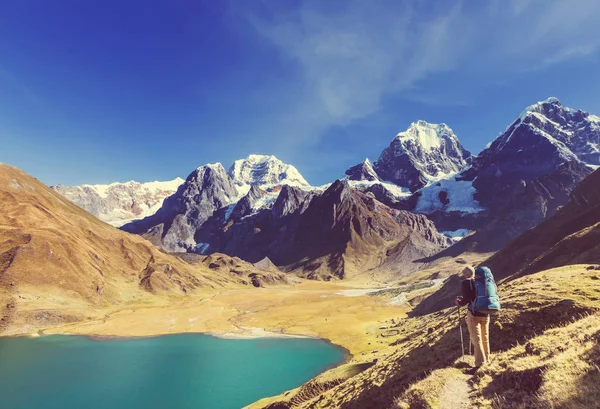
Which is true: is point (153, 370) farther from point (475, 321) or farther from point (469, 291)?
point (469, 291)

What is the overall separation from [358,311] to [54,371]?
8993cm

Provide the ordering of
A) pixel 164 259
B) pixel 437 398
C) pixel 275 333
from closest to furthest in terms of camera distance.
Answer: pixel 437 398, pixel 275 333, pixel 164 259

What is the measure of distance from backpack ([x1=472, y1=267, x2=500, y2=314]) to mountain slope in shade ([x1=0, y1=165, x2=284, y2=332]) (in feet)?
386

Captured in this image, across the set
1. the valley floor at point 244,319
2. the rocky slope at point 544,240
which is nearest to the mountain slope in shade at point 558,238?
the rocky slope at point 544,240

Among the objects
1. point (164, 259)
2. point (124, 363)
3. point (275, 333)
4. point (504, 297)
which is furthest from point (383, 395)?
point (164, 259)

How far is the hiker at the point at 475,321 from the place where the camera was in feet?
46.0

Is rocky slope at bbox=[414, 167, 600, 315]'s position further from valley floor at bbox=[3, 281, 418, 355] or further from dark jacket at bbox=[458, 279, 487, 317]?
dark jacket at bbox=[458, 279, 487, 317]

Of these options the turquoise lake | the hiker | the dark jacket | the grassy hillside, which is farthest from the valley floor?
the dark jacket

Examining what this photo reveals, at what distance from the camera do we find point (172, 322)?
355 feet

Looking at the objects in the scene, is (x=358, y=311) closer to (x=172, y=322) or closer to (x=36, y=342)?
(x=172, y=322)

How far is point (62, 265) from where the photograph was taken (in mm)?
125875

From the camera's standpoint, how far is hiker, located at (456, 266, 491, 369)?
1402 cm

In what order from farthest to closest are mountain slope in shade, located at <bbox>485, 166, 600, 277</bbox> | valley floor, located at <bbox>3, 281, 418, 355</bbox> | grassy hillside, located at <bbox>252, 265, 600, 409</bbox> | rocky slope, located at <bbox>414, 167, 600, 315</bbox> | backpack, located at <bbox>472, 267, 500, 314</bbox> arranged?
valley floor, located at <bbox>3, 281, 418, 355</bbox> → rocky slope, located at <bbox>414, 167, 600, 315</bbox> → mountain slope in shade, located at <bbox>485, 166, 600, 277</bbox> → backpack, located at <bbox>472, 267, 500, 314</bbox> → grassy hillside, located at <bbox>252, 265, 600, 409</bbox>

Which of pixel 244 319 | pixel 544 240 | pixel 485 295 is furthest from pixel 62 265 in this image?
pixel 544 240
